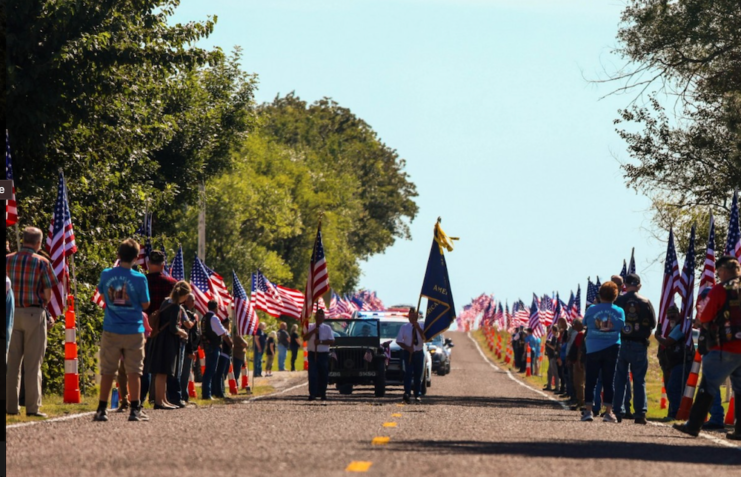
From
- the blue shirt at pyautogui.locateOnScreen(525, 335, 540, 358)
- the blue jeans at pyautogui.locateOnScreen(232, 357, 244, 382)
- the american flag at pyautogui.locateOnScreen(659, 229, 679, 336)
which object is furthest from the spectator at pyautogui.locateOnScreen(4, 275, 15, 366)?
the blue shirt at pyautogui.locateOnScreen(525, 335, 540, 358)

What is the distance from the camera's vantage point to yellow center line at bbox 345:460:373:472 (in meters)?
10.4

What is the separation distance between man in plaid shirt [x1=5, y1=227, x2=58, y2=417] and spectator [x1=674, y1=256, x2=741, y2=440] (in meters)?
7.82

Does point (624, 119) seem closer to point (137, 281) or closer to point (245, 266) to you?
point (137, 281)

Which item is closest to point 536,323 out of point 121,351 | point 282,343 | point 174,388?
point 282,343

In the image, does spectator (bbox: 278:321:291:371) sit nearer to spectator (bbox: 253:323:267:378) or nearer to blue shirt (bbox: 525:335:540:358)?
spectator (bbox: 253:323:267:378)

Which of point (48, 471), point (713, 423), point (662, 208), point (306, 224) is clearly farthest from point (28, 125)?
point (306, 224)

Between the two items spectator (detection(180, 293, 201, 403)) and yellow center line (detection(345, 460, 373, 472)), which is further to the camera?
spectator (detection(180, 293, 201, 403))

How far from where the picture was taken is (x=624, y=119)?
35594 mm

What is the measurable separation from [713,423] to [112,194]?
16.0 meters

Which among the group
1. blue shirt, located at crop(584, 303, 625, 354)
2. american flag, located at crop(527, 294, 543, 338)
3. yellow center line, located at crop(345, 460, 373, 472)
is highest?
american flag, located at crop(527, 294, 543, 338)

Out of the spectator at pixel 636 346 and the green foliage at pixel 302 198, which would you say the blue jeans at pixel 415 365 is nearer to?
the spectator at pixel 636 346

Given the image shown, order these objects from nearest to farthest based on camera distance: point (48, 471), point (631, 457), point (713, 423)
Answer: point (48, 471)
point (631, 457)
point (713, 423)

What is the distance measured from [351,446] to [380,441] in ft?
2.73

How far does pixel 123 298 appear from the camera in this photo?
15977mm
